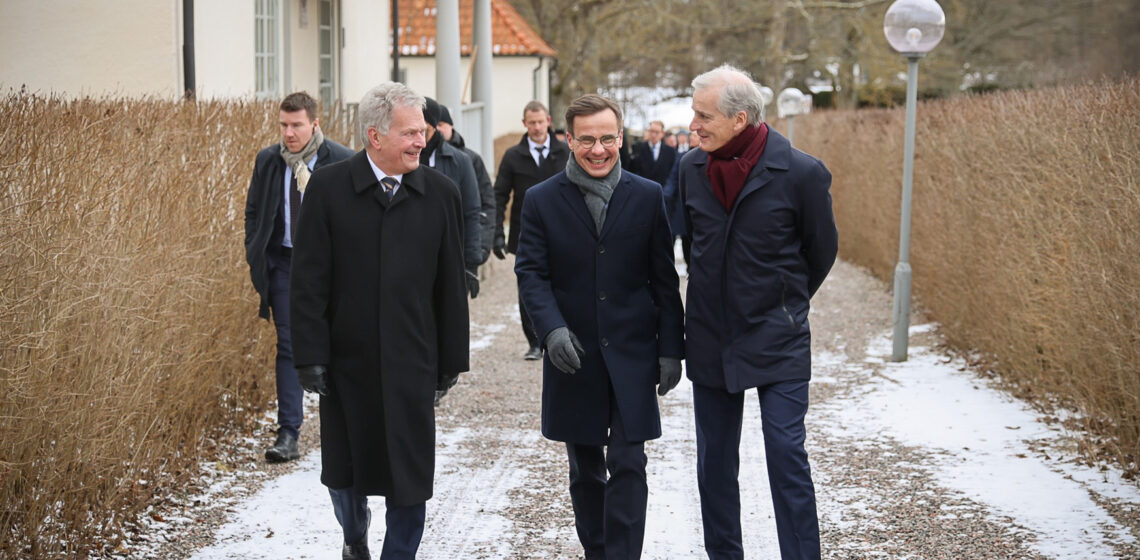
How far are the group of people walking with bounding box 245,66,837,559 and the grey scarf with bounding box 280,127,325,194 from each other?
1.97 metres

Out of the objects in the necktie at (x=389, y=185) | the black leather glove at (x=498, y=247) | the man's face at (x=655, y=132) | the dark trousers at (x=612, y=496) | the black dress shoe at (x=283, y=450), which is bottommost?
the black dress shoe at (x=283, y=450)

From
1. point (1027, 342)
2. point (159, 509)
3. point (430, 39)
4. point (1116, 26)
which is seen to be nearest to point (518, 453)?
point (159, 509)

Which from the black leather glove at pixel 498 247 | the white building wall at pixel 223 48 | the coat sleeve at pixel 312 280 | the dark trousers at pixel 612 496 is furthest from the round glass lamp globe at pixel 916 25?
the coat sleeve at pixel 312 280

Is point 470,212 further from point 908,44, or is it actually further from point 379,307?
point 908,44

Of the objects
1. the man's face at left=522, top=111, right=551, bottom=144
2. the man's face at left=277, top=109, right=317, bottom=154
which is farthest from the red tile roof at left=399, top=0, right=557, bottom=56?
the man's face at left=277, top=109, right=317, bottom=154

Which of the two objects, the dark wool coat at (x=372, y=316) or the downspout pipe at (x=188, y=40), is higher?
the downspout pipe at (x=188, y=40)

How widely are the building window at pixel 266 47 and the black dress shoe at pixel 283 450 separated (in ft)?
25.1

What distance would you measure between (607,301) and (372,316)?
3.02 ft

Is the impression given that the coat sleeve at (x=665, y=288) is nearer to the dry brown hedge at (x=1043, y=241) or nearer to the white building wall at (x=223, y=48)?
the dry brown hedge at (x=1043, y=241)

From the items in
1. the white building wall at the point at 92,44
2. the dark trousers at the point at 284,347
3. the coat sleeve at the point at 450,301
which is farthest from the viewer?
the white building wall at the point at 92,44

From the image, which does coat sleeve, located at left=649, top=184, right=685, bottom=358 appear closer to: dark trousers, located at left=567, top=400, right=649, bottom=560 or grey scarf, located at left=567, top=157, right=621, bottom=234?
grey scarf, located at left=567, top=157, right=621, bottom=234

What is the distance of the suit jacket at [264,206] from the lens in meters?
7.16

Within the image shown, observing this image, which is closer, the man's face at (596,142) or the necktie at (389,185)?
the necktie at (389,185)

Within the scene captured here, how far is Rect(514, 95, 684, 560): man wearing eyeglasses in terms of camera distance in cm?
525
